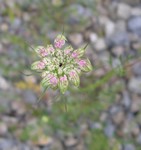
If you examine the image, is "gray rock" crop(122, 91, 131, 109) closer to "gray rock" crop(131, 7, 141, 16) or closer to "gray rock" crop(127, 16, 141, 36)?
"gray rock" crop(127, 16, 141, 36)

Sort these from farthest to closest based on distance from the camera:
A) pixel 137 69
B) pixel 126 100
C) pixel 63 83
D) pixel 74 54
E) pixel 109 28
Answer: pixel 109 28 < pixel 137 69 < pixel 126 100 < pixel 74 54 < pixel 63 83

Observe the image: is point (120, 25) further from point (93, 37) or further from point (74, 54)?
point (74, 54)

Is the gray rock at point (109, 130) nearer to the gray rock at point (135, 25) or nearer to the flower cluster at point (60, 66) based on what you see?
the gray rock at point (135, 25)

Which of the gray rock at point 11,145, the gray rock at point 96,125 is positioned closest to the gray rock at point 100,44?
the gray rock at point 96,125

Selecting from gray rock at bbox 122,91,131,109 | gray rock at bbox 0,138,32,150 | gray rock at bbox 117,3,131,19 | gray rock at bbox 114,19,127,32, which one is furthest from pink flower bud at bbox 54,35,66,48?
gray rock at bbox 117,3,131,19

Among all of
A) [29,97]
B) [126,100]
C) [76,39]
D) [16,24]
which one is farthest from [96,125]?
[16,24]

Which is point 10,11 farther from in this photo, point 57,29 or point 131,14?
point 131,14
